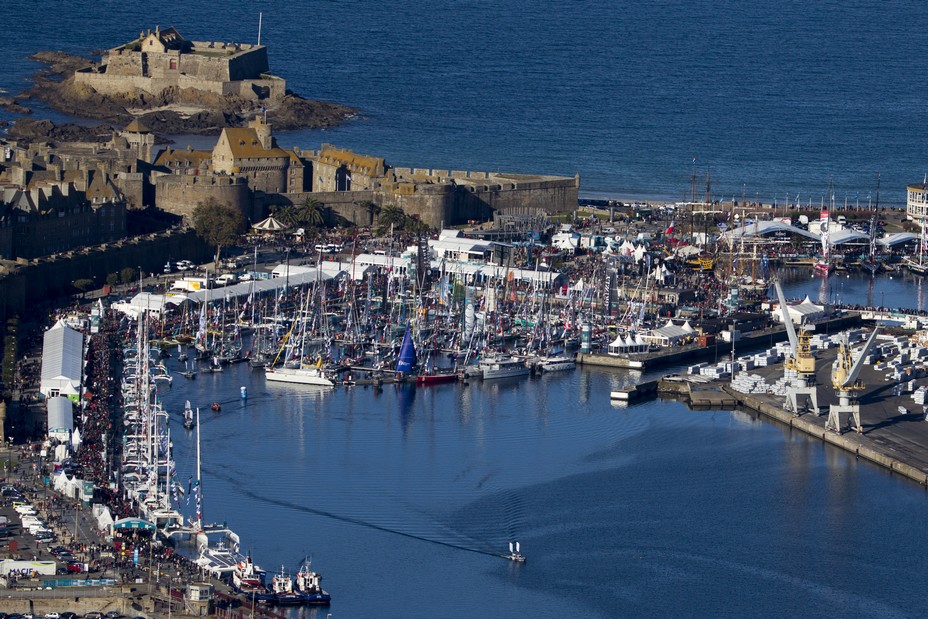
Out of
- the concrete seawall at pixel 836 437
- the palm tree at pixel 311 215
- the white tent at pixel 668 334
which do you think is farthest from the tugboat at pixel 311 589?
the palm tree at pixel 311 215

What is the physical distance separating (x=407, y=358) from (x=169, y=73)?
43157 millimetres

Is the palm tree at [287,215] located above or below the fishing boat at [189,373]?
above

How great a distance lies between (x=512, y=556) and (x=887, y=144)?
184 feet

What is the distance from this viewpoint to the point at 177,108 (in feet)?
288

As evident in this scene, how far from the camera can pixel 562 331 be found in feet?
174

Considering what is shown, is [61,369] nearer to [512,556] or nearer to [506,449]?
[506,449]

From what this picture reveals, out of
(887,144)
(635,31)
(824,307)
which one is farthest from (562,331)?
(635,31)

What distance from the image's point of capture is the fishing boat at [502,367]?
162 ft

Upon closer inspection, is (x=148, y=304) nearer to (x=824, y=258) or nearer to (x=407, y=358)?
(x=407, y=358)

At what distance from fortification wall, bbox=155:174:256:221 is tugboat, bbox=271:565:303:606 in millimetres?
28264

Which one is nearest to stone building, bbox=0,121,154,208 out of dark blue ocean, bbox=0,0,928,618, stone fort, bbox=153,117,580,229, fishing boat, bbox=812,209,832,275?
stone fort, bbox=153,117,580,229

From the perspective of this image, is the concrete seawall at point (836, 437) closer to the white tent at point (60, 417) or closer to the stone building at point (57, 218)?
the white tent at point (60, 417)

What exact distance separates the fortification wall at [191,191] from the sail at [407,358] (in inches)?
542

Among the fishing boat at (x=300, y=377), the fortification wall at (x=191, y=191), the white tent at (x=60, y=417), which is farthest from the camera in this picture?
the fortification wall at (x=191, y=191)
